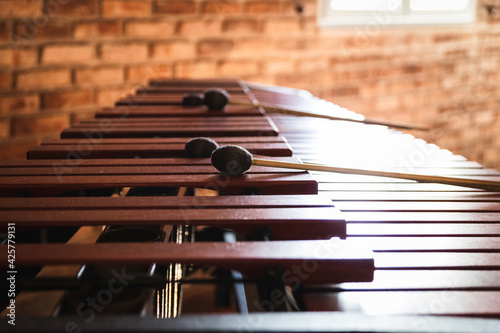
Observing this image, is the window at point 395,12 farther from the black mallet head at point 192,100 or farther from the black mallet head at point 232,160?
the black mallet head at point 232,160

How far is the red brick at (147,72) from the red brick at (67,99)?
0.35 metres

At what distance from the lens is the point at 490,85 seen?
648 centimetres

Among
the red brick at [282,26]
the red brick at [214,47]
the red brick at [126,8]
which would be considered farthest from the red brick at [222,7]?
the red brick at [126,8]

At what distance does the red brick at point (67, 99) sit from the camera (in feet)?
10.7

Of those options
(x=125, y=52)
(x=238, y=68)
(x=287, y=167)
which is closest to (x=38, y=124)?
(x=125, y=52)

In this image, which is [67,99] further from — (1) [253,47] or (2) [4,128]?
(1) [253,47]

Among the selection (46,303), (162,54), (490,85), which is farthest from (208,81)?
(490,85)

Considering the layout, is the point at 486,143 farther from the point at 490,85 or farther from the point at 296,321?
the point at 296,321

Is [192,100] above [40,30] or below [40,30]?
below

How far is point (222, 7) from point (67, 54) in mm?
1320

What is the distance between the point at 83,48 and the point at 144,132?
1.86 m

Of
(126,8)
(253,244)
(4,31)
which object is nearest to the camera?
(253,244)

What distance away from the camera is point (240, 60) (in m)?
4.32

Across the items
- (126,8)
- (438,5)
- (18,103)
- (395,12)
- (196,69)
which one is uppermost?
(438,5)
